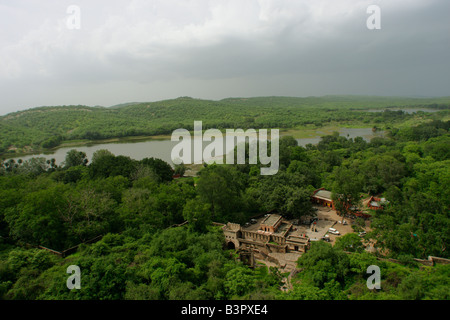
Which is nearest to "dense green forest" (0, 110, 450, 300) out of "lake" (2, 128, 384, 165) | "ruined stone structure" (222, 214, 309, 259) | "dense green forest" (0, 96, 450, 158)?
"ruined stone structure" (222, 214, 309, 259)

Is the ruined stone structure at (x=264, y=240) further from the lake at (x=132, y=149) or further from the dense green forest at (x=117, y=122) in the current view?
the dense green forest at (x=117, y=122)

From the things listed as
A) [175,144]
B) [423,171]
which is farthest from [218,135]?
[423,171]

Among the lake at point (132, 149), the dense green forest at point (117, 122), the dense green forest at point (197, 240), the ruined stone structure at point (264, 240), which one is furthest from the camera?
the dense green forest at point (117, 122)

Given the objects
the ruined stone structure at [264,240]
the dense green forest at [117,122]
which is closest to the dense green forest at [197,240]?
the ruined stone structure at [264,240]

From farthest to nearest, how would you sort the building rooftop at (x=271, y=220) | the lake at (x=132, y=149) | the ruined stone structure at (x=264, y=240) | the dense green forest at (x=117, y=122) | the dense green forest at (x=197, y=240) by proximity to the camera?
1. the dense green forest at (x=117, y=122)
2. the lake at (x=132, y=149)
3. the building rooftop at (x=271, y=220)
4. the ruined stone structure at (x=264, y=240)
5. the dense green forest at (x=197, y=240)

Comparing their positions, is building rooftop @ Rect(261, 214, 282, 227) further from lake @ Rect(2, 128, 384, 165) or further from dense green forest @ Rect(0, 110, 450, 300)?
lake @ Rect(2, 128, 384, 165)

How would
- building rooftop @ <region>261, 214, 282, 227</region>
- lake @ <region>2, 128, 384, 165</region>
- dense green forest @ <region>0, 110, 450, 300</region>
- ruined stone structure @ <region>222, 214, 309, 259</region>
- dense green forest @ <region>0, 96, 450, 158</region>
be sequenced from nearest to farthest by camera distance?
dense green forest @ <region>0, 110, 450, 300</region> < ruined stone structure @ <region>222, 214, 309, 259</region> < building rooftop @ <region>261, 214, 282, 227</region> < lake @ <region>2, 128, 384, 165</region> < dense green forest @ <region>0, 96, 450, 158</region>

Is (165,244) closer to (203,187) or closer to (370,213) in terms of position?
(203,187)
